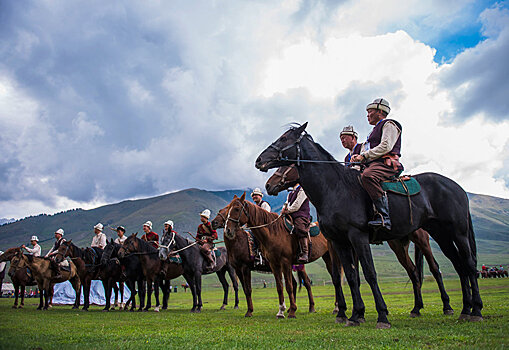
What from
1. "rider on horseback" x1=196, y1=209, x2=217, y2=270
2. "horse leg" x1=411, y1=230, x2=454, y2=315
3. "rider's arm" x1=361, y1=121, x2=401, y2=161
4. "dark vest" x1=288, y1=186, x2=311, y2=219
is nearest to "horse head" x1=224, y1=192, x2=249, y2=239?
"dark vest" x1=288, y1=186, x2=311, y2=219

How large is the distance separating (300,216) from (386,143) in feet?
16.3

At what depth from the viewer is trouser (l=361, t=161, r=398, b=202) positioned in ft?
26.3

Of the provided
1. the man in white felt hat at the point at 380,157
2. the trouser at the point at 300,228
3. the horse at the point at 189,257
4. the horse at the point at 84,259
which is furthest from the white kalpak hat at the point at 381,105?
the horse at the point at 84,259

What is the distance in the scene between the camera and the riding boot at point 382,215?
7863mm

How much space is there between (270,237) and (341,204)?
441 centimetres

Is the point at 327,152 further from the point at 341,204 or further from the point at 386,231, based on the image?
the point at 386,231

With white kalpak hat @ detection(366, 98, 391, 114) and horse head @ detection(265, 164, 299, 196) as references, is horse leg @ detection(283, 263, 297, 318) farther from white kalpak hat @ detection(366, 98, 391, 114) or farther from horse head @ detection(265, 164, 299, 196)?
white kalpak hat @ detection(366, 98, 391, 114)

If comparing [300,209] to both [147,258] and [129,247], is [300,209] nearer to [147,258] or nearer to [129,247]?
[147,258]

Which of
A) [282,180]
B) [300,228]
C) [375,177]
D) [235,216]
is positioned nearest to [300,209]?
[300,228]

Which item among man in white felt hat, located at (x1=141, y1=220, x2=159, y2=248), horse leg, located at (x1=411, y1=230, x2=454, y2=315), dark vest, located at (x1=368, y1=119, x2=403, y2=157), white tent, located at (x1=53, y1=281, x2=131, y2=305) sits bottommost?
white tent, located at (x1=53, y1=281, x2=131, y2=305)

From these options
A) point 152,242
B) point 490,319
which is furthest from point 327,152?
point 152,242

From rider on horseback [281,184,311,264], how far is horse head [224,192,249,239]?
4.44ft

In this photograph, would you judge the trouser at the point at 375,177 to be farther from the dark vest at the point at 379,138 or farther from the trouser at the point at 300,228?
the trouser at the point at 300,228

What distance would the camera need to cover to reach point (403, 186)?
8.51 meters
